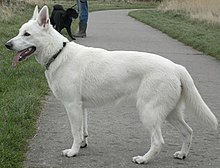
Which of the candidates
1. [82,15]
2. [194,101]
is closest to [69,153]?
[194,101]

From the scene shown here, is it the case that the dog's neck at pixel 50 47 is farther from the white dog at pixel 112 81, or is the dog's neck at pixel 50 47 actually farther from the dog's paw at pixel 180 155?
the dog's paw at pixel 180 155

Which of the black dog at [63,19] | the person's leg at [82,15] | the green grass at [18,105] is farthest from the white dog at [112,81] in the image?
the person's leg at [82,15]

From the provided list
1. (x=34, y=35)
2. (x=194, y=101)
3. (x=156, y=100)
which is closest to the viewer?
(x=156, y=100)

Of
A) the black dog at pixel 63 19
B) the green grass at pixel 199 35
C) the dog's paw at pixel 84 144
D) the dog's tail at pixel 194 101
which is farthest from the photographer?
the black dog at pixel 63 19

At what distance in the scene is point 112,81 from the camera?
16.2 ft

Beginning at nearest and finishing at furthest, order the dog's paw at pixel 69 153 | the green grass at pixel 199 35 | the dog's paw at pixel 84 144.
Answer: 1. the dog's paw at pixel 69 153
2. the dog's paw at pixel 84 144
3. the green grass at pixel 199 35

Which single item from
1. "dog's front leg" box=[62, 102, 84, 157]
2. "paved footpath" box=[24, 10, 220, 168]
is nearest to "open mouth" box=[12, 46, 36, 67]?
"dog's front leg" box=[62, 102, 84, 157]

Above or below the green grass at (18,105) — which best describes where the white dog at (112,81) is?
above

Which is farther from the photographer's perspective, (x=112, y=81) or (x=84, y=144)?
(x=84, y=144)

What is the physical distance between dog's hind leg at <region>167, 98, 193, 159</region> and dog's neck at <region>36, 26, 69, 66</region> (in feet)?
4.65

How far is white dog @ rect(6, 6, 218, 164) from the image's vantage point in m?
4.80

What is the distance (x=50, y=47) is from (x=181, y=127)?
1.66m

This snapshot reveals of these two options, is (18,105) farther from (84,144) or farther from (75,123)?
(75,123)

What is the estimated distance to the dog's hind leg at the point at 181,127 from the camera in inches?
199
